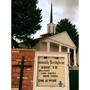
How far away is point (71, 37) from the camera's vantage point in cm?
1464

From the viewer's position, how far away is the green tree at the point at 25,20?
1202cm

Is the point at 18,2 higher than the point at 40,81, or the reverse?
the point at 18,2

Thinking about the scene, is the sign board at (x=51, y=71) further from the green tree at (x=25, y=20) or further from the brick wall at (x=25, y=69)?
the green tree at (x=25, y=20)

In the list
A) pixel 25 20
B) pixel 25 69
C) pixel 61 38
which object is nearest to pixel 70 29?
pixel 61 38

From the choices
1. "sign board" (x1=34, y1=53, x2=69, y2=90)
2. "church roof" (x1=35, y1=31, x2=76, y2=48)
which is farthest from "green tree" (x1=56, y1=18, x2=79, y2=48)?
"sign board" (x1=34, y1=53, x2=69, y2=90)

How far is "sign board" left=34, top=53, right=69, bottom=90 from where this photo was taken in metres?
4.91

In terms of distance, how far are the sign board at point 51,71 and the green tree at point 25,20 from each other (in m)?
6.65

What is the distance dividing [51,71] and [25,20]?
7563mm

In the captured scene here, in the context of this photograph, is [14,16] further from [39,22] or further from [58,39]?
[58,39]

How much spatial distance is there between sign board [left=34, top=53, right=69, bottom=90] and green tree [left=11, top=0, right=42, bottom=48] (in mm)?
6646
